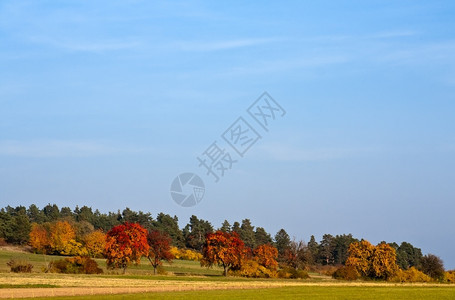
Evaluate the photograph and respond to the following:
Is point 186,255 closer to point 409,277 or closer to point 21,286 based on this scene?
point 409,277

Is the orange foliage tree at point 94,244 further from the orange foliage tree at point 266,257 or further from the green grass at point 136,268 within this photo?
the orange foliage tree at point 266,257

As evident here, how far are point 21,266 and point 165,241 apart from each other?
25389 millimetres

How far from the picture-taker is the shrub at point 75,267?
90.4 metres

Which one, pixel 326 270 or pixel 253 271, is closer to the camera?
pixel 253 271

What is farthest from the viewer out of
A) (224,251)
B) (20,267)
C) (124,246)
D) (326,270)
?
(326,270)

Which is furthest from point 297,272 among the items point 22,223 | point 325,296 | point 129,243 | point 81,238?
point 22,223

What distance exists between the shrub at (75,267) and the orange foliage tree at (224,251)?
1882 cm

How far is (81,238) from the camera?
499 ft

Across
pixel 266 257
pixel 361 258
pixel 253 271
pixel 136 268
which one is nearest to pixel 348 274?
pixel 361 258

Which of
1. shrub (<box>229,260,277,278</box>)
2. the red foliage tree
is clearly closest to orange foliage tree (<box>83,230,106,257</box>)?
the red foliage tree

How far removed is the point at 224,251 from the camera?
103 metres

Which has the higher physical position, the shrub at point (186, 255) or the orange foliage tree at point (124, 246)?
the shrub at point (186, 255)

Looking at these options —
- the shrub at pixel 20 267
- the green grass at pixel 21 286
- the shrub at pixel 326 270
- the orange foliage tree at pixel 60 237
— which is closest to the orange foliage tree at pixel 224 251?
the shrub at pixel 20 267

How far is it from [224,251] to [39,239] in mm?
63494
